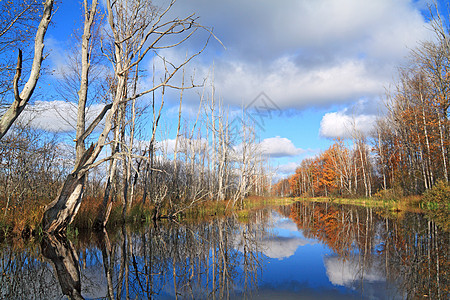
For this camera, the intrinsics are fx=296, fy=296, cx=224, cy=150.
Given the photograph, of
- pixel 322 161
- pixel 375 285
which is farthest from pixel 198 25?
pixel 322 161

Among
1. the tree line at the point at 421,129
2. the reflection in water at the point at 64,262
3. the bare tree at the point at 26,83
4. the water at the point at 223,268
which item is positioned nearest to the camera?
the water at the point at 223,268

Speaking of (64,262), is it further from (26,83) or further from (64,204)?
(26,83)

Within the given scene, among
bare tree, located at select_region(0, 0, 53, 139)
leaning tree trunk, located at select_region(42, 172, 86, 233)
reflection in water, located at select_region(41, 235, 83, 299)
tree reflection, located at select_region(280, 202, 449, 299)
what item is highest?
bare tree, located at select_region(0, 0, 53, 139)

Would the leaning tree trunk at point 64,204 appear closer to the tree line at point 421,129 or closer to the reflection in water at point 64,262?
the reflection in water at point 64,262

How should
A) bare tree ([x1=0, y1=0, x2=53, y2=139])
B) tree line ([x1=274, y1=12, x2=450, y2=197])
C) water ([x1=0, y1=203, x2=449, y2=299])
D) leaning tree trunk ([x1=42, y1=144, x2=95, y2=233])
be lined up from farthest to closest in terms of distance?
tree line ([x1=274, y1=12, x2=450, y2=197]) → leaning tree trunk ([x1=42, y1=144, x2=95, y2=233]) → bare tree ([x1=0, y1=0, x2=53, y2=139]) → water ([x1=0, y1=203, x2=449, y2=299])

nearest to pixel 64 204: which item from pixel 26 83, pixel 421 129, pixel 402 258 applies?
pixel 26 83

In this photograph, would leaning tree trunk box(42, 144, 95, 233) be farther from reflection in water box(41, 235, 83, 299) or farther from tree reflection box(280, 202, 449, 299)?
tree reflection box(280, 202, 449, 299)

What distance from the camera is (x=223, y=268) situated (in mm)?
4789

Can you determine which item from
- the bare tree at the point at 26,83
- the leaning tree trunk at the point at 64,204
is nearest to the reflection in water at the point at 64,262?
the leaning tree trunk at the point at 64,204

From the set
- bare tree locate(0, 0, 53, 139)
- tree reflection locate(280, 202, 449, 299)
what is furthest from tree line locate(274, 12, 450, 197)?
bare tree locate(0, 0, 53, 139)

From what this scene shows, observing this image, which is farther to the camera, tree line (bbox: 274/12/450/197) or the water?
tree line (bbox: 274/12/450/197)

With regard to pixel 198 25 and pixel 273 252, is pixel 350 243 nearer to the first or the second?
pixel 273 252

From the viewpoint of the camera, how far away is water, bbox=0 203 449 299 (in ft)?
12.0

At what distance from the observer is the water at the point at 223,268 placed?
364cm
